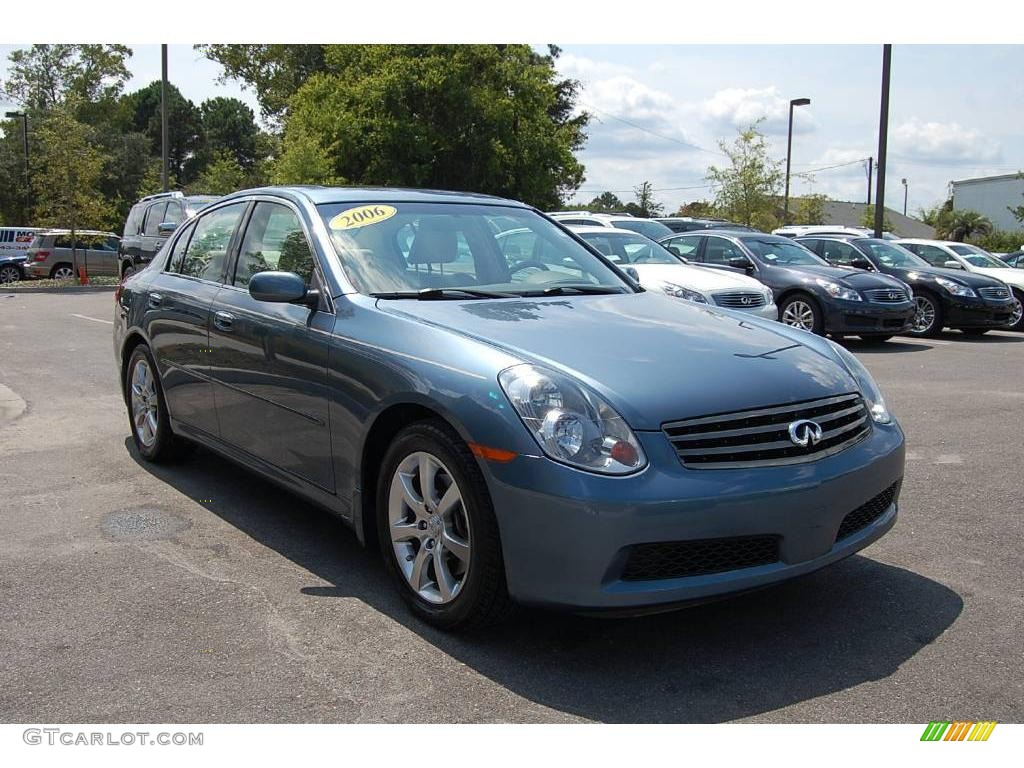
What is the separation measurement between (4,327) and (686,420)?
1438 centimetres

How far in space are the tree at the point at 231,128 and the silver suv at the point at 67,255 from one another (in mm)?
51127

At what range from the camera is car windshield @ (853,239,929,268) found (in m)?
15.6

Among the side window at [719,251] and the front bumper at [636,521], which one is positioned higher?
the side window at [719,251]

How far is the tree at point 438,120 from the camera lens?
34.2 meters

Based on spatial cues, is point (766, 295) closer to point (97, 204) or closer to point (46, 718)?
point (46, 718)

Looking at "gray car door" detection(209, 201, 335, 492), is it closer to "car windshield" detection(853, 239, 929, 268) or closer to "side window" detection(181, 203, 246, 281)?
"side window" detection(181, 203, 246, 281)

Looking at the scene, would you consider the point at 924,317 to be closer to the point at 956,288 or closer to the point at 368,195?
the point at 956,288

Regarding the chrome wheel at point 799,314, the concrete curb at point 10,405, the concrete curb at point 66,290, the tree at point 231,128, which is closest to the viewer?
the concrete curb at point 10,405

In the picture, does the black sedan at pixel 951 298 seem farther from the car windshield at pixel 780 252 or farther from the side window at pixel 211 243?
the side window at pixel 211 243

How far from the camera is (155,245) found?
1695 cm

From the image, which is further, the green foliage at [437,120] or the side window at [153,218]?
the green foliage at [437,120]

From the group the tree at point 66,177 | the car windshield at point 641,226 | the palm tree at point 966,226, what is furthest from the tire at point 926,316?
the palm tree at point 966,226

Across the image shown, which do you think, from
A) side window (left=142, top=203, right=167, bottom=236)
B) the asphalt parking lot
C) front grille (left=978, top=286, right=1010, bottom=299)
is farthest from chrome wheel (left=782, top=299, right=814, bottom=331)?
side window (left=142, top=203, right=167, bottom=236)

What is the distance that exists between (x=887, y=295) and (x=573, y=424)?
10.8 metres
